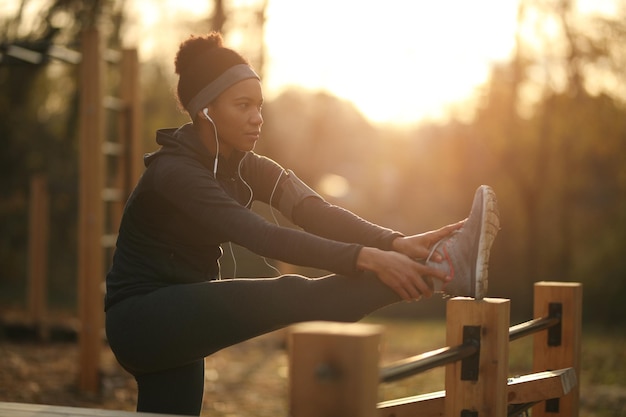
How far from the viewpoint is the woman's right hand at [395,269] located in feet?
7.30

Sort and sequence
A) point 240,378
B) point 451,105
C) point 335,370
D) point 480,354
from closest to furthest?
point 335,370 → point 480,354 → point 240,378 → point 451,105

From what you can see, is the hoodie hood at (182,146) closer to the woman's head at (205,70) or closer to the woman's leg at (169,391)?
the woman's head at (205,70)

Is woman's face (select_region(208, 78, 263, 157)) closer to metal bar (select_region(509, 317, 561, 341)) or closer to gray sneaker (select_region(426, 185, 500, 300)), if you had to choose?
gray sneaker (select_region(426, 185, 500, 300))

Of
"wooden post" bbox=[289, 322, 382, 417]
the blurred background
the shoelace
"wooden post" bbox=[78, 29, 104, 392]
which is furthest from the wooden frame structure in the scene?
the blurred background

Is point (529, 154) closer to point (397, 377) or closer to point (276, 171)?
point (276, 171)

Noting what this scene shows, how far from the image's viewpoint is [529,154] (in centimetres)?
1464

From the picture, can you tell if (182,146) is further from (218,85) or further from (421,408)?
(421,408)

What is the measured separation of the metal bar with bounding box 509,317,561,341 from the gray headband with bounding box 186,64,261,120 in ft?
3.88

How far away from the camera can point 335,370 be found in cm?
151

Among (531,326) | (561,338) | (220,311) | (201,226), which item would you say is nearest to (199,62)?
(201,226)

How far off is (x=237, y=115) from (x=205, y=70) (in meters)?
0.20

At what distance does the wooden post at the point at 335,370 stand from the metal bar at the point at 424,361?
0.18 m

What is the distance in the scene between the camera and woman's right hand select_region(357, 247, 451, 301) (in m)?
2.23

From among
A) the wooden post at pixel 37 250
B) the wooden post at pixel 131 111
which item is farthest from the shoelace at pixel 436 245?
the wooden post at pixel 37 250
